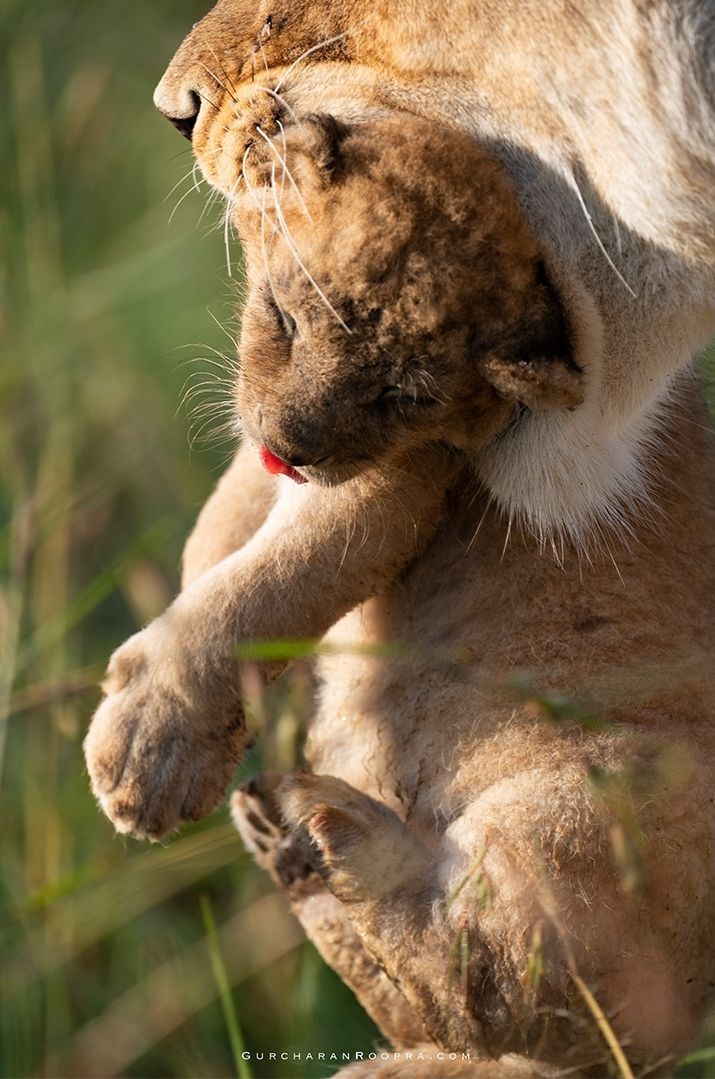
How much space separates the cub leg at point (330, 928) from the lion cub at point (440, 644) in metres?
0.01

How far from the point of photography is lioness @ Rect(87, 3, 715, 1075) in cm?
189

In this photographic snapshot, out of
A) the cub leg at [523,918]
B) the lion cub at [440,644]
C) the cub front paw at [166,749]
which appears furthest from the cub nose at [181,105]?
the cub leg at [523,918]

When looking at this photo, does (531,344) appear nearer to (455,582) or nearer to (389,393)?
(389,393)

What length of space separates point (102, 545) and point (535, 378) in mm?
2591

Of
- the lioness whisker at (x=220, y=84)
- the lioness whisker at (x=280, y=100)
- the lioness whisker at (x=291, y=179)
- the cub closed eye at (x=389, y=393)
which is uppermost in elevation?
the lioness whisker at (x=220, y=84)

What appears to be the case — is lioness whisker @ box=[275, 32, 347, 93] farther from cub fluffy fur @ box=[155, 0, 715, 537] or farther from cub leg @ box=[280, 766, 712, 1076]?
cub leg @ box=[280, 766, 712, 1076]

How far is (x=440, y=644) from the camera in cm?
232

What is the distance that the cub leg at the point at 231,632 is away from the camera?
87.8 inches

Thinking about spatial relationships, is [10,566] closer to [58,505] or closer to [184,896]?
[58,505]

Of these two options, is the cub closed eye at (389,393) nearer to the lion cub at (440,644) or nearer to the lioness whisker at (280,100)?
the lion cub at (440,644)

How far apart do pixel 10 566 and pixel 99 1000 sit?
0.90m

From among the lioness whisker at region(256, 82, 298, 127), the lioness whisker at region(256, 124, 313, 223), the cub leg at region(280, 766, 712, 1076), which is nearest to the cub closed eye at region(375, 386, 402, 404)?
the lioness whisker at region(256, 124, 313, 223)

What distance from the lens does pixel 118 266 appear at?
13.9 ft

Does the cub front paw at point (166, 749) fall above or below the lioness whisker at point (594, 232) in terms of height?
below
